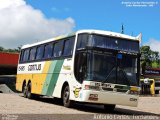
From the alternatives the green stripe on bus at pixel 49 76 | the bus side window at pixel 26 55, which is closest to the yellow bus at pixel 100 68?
the green stripe on bus at pixel 49 76

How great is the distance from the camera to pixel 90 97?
52.3ft

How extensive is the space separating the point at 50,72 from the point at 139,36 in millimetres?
5582

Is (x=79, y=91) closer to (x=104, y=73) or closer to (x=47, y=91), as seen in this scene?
(x=104, y=73)

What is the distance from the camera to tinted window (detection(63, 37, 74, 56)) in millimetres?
17984

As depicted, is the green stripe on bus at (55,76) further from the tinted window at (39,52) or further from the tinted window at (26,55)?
the tinted window at (26,55)

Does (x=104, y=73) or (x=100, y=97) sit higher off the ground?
(x=104, y=73)

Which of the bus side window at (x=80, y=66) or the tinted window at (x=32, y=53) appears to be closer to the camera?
the bus side window at (x=80, y=66)

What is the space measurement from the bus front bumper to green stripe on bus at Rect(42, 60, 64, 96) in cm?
350

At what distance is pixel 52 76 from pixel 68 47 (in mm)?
2611

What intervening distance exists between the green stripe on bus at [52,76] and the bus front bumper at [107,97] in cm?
350

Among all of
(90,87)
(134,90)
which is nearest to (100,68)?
(90,87)

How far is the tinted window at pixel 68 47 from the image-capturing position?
17984 millimetres

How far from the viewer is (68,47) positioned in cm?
1844

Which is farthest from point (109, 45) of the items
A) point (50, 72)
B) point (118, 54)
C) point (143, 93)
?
point (143, 93)
